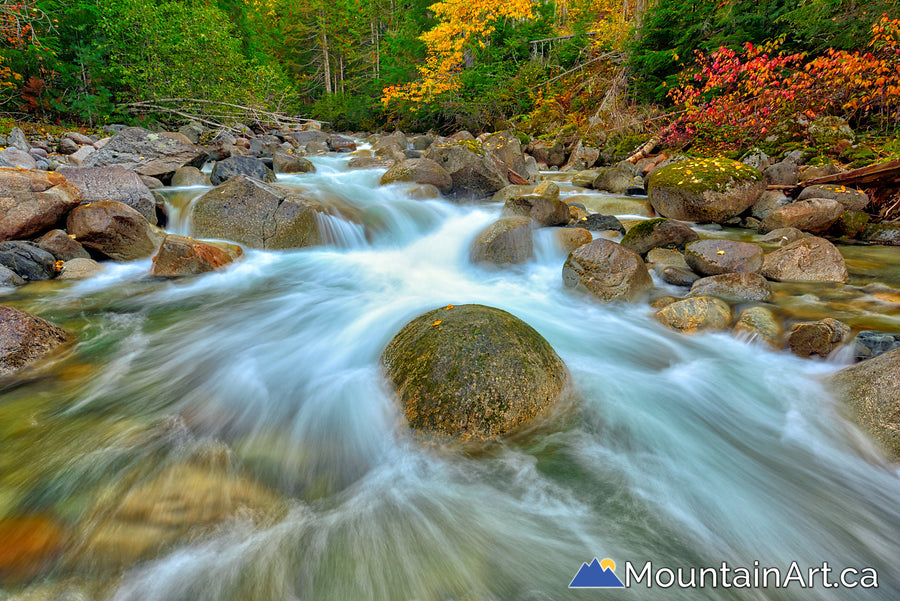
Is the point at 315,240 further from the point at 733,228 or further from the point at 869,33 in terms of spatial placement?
the point at 869,33

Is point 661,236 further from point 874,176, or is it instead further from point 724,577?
point 724,577

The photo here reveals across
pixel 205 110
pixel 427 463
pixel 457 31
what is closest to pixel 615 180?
pixel 427 463

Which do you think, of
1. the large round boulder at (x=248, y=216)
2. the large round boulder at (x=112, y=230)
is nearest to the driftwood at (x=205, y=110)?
the large round boulder at (x=248, y=216)

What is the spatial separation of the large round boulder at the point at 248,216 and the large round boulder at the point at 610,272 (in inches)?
192

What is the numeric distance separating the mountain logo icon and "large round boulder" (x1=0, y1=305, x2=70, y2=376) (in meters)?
4.57

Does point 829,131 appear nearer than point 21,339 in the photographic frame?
No

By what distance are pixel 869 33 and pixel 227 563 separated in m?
13.7

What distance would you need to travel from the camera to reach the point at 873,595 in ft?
6.48

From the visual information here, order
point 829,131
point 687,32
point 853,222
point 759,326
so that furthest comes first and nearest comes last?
point 687,32 < point 829,131 < point 853,222 < point 759,326

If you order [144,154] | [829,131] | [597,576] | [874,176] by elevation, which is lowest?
[597,576]

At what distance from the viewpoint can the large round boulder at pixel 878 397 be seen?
106 inches

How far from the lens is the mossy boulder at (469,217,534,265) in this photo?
6.79 meters

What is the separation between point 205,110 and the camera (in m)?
14.6

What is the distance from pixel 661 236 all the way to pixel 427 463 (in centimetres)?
539
